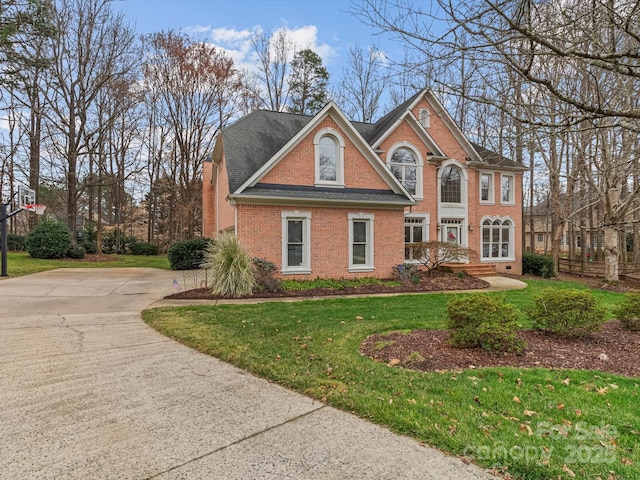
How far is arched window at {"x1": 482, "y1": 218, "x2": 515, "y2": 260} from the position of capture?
778 inches

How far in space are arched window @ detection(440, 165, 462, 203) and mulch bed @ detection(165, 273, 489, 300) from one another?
4.86 meters

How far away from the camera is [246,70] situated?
2720 centimetres

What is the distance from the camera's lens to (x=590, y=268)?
21734 millimetres

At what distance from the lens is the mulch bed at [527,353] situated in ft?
15.2

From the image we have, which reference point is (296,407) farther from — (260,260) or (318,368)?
(260,260)

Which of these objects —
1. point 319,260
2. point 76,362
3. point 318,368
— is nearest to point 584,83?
point 318,368

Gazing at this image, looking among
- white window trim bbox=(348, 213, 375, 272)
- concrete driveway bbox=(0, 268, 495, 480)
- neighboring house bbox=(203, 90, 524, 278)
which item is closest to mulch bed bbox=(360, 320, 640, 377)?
concrete driveway bbox=(0, 268, 495, 480)

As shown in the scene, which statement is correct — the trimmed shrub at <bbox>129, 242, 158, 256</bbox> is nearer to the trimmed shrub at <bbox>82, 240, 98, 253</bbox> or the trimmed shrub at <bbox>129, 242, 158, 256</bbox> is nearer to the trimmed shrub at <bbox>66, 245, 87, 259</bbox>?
the trimmed shrub at <bbox>82, 240, 98, 253</bbox>

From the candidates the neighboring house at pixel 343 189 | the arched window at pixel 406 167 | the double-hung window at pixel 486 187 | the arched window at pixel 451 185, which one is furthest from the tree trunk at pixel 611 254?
the arched window at pixel 406 167

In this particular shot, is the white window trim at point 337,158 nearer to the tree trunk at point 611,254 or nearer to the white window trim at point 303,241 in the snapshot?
the white window trim at point 303,241

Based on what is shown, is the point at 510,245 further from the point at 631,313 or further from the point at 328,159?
the point at 631,313

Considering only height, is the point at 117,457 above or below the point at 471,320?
below

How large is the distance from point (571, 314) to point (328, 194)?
8.93 m

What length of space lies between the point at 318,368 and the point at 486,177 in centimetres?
1868
